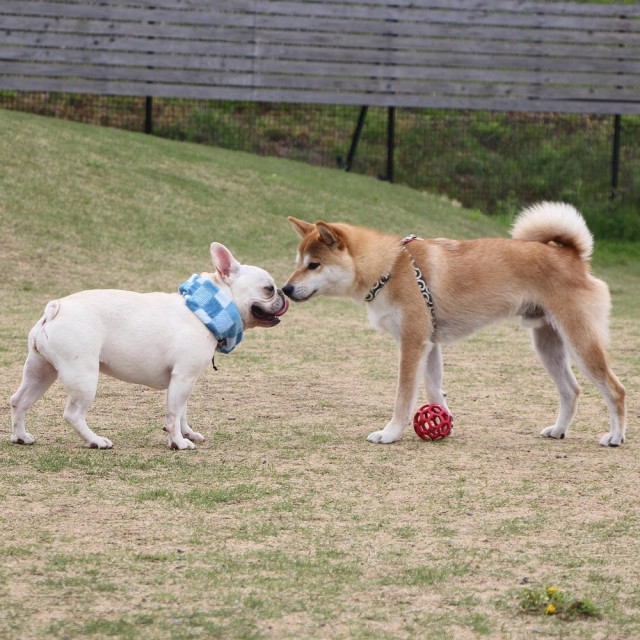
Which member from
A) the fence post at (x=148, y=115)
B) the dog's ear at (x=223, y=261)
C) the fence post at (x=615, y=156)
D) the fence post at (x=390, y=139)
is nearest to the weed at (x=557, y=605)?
the dog's ear at (x=223, y=261)

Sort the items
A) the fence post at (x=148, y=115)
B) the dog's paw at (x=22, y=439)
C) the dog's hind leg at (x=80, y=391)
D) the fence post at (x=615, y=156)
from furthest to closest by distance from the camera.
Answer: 1. the fence post at (x=615, y=156)
2. the fence post at (x=148, y=115)
3. the dog's paw at (x=22, y=439)
4. the dog's hind leg at (x=80, y=391)

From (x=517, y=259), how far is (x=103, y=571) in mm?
3178

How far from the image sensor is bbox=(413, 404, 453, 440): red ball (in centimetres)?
568

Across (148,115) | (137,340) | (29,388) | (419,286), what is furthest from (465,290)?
(148,115)

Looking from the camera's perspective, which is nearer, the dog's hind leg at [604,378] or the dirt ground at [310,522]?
the dirt ground at [310,522]

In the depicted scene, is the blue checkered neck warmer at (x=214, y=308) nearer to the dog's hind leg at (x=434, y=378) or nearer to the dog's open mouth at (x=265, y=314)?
the dog's open mouth at (x=265, y=314)

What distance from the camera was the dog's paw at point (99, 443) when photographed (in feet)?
17.0

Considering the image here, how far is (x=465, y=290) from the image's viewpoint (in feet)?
19.4

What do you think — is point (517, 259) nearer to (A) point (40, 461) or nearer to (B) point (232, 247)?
(A) point (40, 461)

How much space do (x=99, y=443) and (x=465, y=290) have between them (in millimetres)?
2124

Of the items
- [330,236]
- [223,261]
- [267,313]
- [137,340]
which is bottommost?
[137,340]

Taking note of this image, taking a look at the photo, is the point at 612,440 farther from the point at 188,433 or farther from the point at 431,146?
the point at 431,146

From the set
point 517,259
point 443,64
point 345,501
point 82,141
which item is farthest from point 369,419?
point 443,64

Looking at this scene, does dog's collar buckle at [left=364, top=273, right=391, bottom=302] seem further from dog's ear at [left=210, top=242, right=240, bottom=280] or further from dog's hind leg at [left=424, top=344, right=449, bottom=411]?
dog's ear at [left=210, top=242, right=240, bottom=280]
